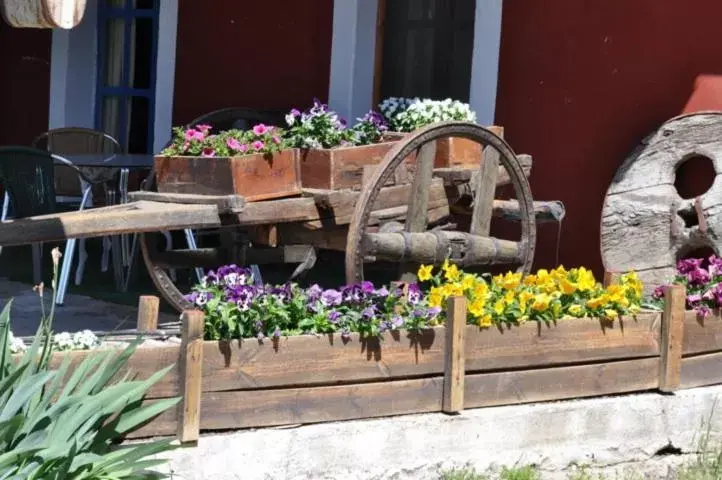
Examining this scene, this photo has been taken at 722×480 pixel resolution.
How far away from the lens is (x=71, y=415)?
3.70m

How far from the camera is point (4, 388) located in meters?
3.75

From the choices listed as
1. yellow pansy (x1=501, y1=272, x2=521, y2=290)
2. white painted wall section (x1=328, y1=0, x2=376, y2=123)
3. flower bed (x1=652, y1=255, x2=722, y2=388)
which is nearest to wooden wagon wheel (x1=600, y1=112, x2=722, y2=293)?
flower bed (x1=652, y1=255, x2=722, y2=388)

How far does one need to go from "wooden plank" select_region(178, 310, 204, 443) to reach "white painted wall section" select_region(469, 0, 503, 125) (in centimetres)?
301

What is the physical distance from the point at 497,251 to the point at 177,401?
86.8 inches

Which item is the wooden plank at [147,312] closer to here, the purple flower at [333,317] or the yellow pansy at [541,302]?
the purple flower at [333,317]

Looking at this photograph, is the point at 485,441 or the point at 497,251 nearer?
the point at 485,441

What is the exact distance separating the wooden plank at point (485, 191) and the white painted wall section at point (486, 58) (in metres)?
1.00

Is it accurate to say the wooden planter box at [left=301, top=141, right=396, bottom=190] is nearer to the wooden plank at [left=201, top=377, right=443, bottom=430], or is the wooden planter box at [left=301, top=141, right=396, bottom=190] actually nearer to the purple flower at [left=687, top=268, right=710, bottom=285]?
the wooden plank at [left=201, top=377, right=443, bottom=430]

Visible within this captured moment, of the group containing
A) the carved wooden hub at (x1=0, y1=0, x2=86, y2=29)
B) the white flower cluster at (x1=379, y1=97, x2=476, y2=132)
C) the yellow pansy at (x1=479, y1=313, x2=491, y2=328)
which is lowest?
the yellow pansy at (x1=479, y1=313, x2=491, y2=328)

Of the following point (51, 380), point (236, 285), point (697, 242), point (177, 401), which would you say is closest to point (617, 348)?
point (697, 242)

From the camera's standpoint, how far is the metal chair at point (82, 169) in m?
7.35

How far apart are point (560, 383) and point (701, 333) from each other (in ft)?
2.49

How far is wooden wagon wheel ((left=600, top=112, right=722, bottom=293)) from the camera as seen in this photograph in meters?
6.15

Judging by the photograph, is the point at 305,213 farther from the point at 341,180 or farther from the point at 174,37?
the point at 174,37
